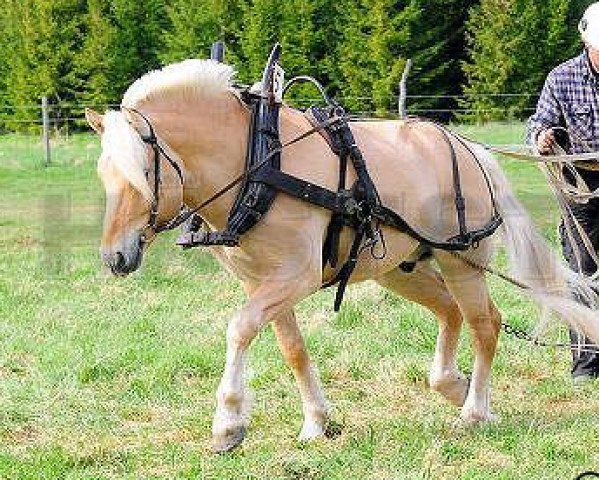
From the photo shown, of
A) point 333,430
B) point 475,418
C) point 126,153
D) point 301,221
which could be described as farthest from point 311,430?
point 126,153

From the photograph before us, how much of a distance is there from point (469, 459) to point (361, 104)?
21.8 meters

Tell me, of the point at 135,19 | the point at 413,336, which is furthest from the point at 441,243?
the point at 135,19

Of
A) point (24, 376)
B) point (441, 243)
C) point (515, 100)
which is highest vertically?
point (441, 243)

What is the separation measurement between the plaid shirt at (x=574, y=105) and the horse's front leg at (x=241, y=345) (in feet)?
6.56

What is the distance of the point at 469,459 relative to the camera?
4508 mm

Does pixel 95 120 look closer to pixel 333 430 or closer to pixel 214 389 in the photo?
pixel 333 430

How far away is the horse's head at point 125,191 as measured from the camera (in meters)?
4.05

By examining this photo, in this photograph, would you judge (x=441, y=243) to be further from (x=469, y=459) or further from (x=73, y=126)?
(x=73, y=126)

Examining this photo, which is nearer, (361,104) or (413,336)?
(413,336)

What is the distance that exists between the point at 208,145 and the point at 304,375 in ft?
4.00

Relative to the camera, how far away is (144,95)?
4277 millimetres

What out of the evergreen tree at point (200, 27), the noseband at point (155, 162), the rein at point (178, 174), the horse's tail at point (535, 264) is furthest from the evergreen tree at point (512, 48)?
the noseband at point (155, 162)

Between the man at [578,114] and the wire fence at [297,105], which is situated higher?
the man at [578,114]

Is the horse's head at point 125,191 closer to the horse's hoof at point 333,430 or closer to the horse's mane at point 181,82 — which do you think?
the horse's mane at point 181,82
